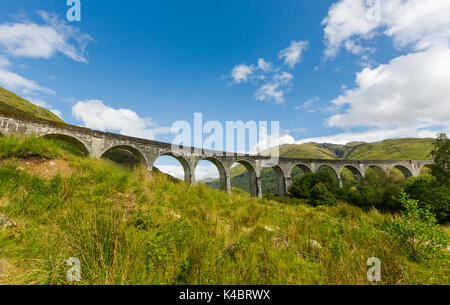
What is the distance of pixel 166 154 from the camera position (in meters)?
18.7

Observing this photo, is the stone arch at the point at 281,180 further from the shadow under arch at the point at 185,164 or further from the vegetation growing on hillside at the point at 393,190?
the shadow under arch at the point at 185,164

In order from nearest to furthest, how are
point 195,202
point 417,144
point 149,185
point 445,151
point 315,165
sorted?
1. point 195,202
2. point 149,185
3. point 445,151
4. point 315,165
5. point 417,144

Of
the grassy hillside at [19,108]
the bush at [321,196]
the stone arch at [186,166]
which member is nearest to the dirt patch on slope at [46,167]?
the stone arch at [186,166]

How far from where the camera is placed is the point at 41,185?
155 inches

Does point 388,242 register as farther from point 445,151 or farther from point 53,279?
point 445,151

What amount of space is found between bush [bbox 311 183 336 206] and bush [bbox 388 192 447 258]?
60.0ft

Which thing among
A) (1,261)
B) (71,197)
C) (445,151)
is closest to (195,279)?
(1,261)

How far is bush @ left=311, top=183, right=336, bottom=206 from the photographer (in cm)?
1952

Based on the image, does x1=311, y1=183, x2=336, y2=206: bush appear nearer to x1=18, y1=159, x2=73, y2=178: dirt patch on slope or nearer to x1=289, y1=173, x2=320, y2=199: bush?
x1=289, y1=173, x2=320, y2=199: bush

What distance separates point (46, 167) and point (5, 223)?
2978 mm

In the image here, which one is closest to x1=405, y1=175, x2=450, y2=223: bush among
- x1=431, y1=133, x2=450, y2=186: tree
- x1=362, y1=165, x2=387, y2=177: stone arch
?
x1=431, y1=133, x2=450, y2=186: tree

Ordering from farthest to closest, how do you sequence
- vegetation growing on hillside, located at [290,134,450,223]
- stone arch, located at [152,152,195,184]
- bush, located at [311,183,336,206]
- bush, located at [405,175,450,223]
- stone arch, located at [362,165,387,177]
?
stone arch, located at [362,165,387,177], bush, located at [311,183,336,206], stone arch, located at [152,152,195,184], vegetation growing on hillside, located at [290,134,450,223], bush, located at [405,175,450,223]
